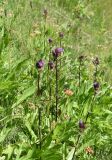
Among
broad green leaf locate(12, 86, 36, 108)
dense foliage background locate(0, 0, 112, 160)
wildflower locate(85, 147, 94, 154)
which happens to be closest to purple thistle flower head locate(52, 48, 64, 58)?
dense foliage background locate(0, 0, 112, 160)

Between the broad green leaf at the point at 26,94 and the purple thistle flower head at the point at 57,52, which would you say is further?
the broad green leaf at the point at 26,94

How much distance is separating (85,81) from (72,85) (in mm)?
248

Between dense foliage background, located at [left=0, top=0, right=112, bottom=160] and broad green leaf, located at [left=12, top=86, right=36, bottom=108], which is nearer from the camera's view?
dense foliage background, located at [left=0, top=0, right=112, bottom=160]

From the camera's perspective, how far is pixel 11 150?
3264 mm

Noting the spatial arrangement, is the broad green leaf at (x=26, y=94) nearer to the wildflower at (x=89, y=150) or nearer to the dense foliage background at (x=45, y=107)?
the dense foliage background at (x=45, y=107)

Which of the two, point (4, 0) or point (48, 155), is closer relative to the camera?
point (48, 155)

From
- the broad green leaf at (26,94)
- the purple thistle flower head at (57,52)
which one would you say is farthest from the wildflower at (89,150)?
the purple thistle flower head at (57,52)

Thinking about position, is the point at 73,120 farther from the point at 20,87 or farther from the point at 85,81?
the point at 85,81

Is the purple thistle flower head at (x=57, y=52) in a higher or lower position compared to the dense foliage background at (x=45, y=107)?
higher

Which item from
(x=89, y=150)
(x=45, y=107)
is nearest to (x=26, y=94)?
(x=45, y=107)

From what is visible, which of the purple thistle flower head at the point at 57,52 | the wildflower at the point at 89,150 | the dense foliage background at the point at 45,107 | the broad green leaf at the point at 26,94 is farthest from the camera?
Answer: the broad green leaf at the point at 26,94

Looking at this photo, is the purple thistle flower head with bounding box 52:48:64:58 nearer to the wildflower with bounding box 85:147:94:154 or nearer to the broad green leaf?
the broad green leaf

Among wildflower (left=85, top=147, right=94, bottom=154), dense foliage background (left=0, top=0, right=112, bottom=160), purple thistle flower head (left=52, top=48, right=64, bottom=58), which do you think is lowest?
wildflower (left=85, top=147, right=94, bottom=154)

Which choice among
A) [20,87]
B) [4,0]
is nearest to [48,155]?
[20,87]
